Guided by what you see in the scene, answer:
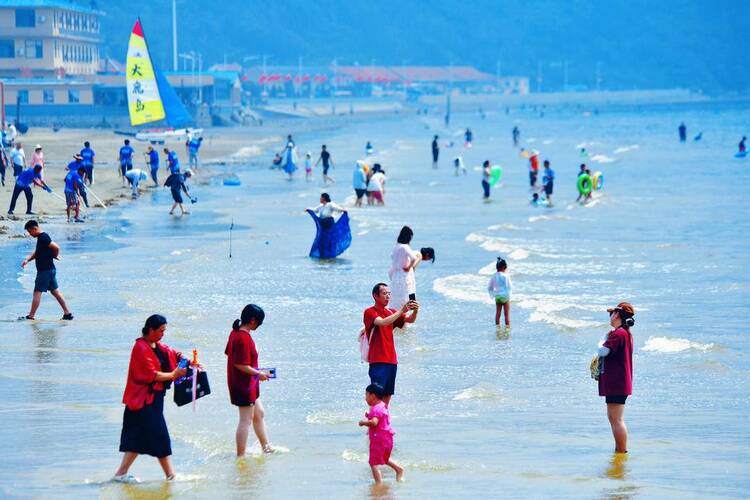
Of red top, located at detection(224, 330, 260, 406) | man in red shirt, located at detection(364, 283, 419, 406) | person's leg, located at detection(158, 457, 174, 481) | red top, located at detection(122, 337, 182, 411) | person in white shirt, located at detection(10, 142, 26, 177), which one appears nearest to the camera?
red top, located at detection(122, 337, 182, 411)

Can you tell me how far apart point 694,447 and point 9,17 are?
9566 centimetres

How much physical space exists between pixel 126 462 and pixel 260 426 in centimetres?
135

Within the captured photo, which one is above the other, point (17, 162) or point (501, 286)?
point (17, 162)

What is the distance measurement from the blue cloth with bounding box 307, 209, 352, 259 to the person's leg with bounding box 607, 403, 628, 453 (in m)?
13.9

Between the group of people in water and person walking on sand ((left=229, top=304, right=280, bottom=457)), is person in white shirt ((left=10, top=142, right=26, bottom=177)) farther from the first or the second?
person walking on sand ((left=229, top=304, right=280, bottom=457))

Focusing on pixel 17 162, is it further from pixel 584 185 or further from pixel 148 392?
pixel 148 392

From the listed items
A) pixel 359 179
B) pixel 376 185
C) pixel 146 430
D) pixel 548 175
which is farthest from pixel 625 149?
pixel 146 430

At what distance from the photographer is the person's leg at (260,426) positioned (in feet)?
37.4

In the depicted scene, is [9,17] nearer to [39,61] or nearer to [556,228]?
[39,61]

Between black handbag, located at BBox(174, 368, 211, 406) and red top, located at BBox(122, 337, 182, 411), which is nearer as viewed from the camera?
red top, located at BBox(122, 337, 182, 411)

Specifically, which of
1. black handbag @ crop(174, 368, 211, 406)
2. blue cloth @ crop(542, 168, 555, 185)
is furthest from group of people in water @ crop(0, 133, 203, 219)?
black handbag @ crop(174, 368, 211, 406)

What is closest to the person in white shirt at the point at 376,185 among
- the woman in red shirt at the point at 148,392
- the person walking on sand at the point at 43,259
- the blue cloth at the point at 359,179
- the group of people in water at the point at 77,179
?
the blue cloth at the point at 359,179

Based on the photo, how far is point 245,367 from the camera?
35.6 ft

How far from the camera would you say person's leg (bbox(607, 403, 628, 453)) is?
38.0ft
